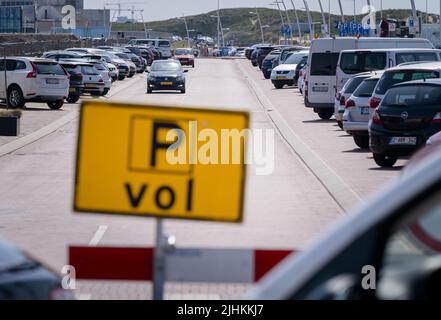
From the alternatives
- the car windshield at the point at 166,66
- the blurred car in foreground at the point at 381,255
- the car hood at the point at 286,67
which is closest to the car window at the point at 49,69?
the car windshield at the point at 166,66

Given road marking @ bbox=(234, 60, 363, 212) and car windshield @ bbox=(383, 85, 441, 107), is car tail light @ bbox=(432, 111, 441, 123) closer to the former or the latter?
car windshield @ bbox=(383, 85, 441, 107)

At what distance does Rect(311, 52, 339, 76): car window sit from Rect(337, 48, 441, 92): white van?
250 cm

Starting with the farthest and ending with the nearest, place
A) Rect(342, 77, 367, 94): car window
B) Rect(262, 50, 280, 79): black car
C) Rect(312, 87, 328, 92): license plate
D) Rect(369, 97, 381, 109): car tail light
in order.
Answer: Rect(262, 50, 280, 79): black car < Rect(312, 87, 328, 92): license plate < Rect(342, 77, 367, 94): car window < Rect(369, 97, 381, 109): car tail light

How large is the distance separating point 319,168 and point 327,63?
50.5ft

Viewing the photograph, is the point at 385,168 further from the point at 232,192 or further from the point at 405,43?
the point at 232,192

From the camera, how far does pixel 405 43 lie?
37031mm

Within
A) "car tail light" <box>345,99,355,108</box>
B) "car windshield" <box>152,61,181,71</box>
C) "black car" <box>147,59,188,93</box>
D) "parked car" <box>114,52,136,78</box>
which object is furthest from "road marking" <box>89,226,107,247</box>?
"parked car" <box>114,52,136,78</box>

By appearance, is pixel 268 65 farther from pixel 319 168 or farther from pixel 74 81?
pixel 319 168

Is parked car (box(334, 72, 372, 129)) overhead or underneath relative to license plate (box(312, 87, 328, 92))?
overhead

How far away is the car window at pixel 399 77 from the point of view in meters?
25.2

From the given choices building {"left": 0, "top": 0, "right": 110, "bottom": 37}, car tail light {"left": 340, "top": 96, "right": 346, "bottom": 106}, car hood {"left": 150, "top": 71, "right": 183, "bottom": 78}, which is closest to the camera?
car tail light {"left": 340, "top": 96, "right": 346, "bottom": 106}

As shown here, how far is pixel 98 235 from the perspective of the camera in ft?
46.4

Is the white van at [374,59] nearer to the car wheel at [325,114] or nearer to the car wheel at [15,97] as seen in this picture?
the car wheel at [325,114]

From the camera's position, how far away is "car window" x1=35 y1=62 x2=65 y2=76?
41188 millimetres
